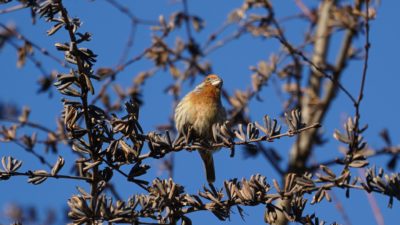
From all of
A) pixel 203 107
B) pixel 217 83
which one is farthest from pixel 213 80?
pixel 203 107

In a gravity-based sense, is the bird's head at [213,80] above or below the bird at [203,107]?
above

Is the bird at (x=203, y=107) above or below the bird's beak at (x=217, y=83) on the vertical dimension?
below

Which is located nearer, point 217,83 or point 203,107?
point 203,107

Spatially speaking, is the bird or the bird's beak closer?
the bird

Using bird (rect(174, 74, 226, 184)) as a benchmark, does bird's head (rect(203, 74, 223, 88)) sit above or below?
above

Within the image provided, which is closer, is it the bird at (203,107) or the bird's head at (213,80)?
the bird at (203,107)

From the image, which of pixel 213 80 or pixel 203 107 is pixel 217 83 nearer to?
pixel 213 80

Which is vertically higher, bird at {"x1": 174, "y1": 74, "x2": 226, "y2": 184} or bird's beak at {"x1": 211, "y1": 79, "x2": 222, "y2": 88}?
bird's beak at {"x1": 211, "y1": 79, "x2": 222, "y2": 88}

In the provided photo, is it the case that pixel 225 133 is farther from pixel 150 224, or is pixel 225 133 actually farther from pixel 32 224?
pixel 32 224

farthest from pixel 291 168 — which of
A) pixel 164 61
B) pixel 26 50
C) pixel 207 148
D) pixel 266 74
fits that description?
pixel 207 148

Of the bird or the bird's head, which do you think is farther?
the bird's head

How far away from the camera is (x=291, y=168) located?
23.7 ft

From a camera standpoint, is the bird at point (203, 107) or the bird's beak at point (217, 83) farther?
the bird's beak at point (217, 83)

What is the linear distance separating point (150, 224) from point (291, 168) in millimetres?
4652
